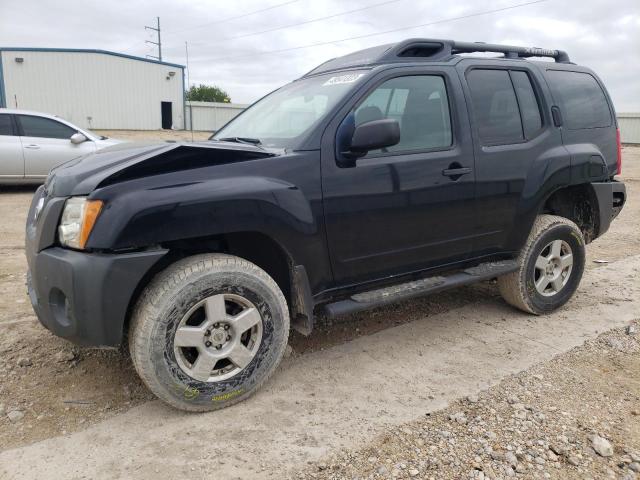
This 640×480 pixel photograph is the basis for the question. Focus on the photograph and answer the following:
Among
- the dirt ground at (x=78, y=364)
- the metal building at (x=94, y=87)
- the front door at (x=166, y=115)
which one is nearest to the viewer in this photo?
the dirt ground at (x=78, y=364)

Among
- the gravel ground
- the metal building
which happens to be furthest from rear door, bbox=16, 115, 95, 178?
the metal building

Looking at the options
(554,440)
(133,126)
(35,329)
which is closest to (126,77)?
(133,126)

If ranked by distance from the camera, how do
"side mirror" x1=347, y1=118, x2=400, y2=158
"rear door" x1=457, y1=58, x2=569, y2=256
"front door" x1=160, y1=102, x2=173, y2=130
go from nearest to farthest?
"side mirror" x1=347, y1=118, x2=400, y2=158 < "rear door" x1=457, y1=58, x2=569, y2=256 < "front door" x1=160, y1=102, x2=173, y2=130

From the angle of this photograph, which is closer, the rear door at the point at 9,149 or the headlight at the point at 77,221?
the headlight at the point at 77,221

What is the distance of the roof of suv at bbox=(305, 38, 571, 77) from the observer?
11.2ft

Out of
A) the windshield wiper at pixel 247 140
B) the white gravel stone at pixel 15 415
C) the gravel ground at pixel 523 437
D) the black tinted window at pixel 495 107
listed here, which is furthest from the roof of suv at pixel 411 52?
the white gravel stone at pixel 15 415

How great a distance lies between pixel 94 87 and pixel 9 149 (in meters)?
26.1

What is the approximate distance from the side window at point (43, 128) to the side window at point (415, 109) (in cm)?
798

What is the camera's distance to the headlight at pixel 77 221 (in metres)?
2.37

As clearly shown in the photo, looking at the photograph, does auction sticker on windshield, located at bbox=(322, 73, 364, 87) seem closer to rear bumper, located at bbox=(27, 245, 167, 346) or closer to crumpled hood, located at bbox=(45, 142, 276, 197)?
crumpled hood, located at bbox=(45, 142, 276, 197)

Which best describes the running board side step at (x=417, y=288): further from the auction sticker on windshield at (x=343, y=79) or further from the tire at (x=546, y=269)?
the auction sticker on windshield at (x=343, y=79)

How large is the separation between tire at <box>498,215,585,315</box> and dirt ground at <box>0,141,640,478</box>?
9.8 inches

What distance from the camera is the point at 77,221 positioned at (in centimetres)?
246

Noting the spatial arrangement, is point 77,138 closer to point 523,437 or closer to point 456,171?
point 456,171
